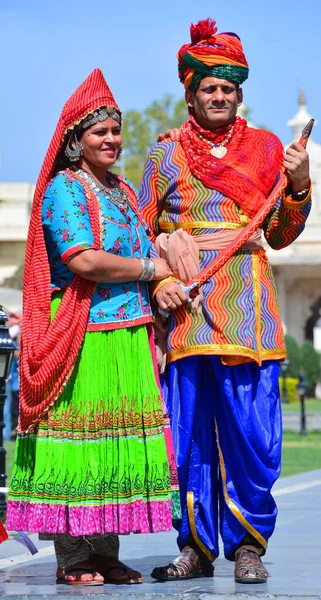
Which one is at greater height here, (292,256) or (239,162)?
(292,256)

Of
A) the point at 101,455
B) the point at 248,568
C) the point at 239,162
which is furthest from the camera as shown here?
the point at 239,162

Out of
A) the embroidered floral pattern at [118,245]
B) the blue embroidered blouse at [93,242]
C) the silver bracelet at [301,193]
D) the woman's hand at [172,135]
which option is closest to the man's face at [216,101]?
the woman's hand at [172,135]

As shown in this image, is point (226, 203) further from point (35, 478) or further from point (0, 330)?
point (0, 330)

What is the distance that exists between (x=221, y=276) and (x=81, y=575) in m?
1.31

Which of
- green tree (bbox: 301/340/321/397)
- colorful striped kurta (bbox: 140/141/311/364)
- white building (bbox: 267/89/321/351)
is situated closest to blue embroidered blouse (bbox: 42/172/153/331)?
colorful striped kurta (bbox: 140/141/311/364)

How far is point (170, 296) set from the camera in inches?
211

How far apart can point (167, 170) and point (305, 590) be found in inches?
71.5

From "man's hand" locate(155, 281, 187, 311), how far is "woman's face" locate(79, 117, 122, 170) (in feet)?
1.77

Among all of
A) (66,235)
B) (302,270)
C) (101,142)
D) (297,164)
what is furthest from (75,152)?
(302,270)

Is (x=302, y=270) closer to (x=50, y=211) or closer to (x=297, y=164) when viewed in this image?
(x=297, y=164)

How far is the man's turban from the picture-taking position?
5441 mm

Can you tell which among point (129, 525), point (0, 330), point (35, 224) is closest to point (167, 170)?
point (35, 224)

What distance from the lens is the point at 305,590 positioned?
487cm

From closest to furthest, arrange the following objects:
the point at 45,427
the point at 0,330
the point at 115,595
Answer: the point at 115,595
the point at 45,427
the point at 0,330
